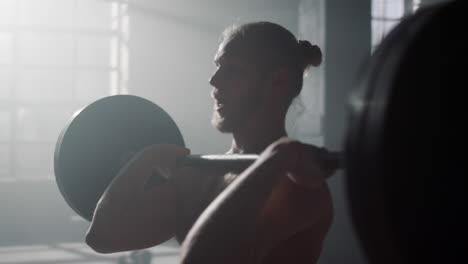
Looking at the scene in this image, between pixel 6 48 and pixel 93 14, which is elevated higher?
pixel 93 14

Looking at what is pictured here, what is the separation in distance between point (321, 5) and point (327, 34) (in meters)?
0.29

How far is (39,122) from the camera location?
7.68 meters

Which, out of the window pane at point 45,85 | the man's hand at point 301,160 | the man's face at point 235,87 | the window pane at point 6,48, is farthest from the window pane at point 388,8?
the window pane at point 6,48

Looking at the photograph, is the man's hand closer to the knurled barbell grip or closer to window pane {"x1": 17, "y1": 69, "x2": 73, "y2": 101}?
the knurled barbell grip

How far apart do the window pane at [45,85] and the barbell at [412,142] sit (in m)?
7.50

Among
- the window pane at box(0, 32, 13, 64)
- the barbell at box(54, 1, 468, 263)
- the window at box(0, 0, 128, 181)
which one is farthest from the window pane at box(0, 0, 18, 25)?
the barbell at box(54, 1, 468, 263)

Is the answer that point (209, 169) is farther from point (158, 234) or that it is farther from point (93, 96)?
point (93, 96)

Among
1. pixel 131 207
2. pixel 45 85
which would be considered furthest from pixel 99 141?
pixel 45 85

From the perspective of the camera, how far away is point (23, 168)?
7.68 metres

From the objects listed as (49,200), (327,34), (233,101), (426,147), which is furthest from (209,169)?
(49,200)

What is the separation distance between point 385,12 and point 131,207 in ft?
13.0

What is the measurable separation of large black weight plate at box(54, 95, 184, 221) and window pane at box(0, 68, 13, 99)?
21.8ft

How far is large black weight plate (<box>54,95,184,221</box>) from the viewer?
4.85 feet

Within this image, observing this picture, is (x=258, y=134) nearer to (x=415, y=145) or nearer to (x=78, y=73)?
(x=415, y=145)
